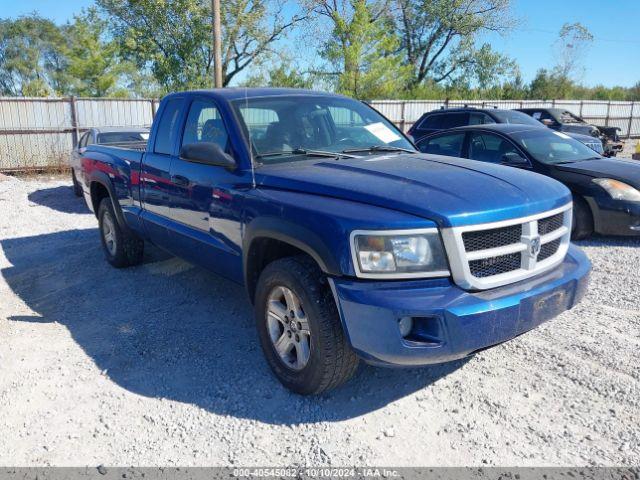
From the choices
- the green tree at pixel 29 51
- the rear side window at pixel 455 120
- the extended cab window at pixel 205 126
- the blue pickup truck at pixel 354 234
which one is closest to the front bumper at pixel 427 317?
the blue pickup truck at pixel 354 234

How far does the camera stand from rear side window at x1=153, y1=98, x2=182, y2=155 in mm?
4625

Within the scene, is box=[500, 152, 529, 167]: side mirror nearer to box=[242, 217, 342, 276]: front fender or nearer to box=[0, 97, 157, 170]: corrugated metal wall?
box=[242, 217, 342, 276]: front fender

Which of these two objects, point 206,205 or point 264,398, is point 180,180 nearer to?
point 206,205

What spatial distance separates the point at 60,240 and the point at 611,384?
23.3 feet

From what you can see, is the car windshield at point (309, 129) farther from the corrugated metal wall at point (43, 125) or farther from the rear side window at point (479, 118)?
the corrugated metal wall at point (43, 125)

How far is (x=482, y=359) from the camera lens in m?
3.70

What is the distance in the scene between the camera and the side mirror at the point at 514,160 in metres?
7.06

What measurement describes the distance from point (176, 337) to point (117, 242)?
2131 mm

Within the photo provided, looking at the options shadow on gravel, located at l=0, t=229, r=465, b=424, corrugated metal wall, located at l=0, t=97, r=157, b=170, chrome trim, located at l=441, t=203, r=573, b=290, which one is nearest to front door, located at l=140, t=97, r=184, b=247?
shadow on gravel, located at l=0, t=229, r=465, b=424

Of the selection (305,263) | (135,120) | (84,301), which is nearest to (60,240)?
(84,301)

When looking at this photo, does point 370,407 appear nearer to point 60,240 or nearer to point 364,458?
point 364,458

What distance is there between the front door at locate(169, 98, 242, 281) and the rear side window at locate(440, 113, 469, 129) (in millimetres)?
8767

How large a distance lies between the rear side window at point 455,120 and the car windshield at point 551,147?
4331 millimetres

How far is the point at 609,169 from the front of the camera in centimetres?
670
